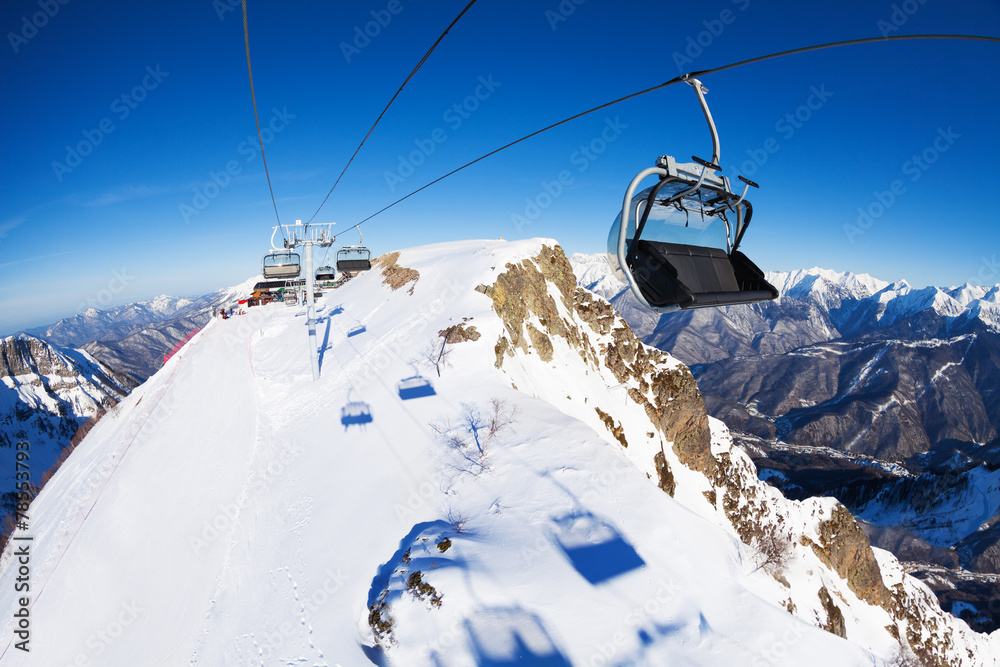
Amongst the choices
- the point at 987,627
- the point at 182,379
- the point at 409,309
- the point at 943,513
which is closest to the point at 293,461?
the point at 409,309

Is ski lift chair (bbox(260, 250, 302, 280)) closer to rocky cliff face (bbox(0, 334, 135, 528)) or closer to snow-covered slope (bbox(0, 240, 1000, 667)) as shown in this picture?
snow-covered slope (bbox(0, 240, 1000, 667))

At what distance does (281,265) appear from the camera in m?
24.4

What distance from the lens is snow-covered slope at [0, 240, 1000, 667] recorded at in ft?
27.6

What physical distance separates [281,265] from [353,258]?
4.71m

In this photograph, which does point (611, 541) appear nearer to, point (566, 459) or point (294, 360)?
point (566, 459)

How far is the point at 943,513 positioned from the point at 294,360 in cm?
26161

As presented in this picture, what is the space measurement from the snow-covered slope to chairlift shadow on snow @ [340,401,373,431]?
0.13 metres

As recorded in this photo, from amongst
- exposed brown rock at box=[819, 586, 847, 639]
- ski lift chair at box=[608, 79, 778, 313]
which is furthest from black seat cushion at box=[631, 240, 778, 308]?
exposed brown rock at box=[819, 586, 847, 639]

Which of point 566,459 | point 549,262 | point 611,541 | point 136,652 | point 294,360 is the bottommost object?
point 136,652

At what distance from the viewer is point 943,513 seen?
17312cm

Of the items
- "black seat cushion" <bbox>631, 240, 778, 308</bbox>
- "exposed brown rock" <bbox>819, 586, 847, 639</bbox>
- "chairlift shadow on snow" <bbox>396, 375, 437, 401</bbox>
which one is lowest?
"exposed brown rock" <bbox>819, 586, 847, 639</bbox>

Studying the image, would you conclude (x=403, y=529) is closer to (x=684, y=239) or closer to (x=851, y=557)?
(x=684, y=239)

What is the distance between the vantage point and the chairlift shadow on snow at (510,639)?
24.3 feet

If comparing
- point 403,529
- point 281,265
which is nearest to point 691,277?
point 403,529
